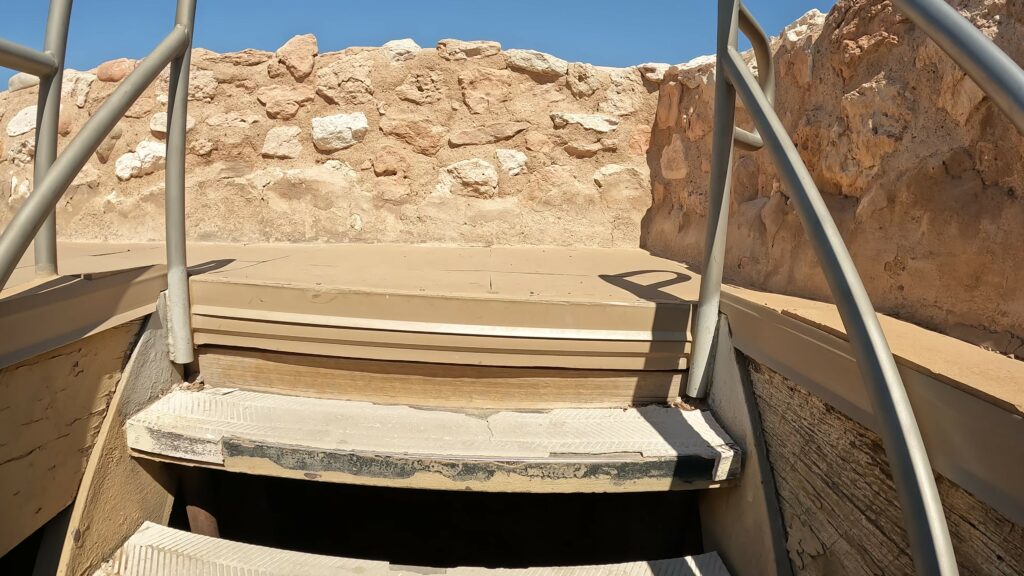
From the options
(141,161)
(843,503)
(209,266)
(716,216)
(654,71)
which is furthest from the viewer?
(654,71)

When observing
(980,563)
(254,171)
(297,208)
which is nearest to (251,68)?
(254,171)

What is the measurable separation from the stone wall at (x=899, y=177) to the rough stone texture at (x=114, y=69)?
382 cm

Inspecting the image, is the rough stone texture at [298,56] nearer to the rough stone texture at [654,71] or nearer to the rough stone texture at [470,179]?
the rough stone texture at [470,179]

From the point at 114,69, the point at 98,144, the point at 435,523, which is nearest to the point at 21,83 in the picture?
the point at 114,69

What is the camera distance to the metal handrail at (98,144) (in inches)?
53.7

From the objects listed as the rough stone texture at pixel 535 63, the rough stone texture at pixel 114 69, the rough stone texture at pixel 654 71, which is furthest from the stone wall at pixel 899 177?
the rough stone texture at pixel 114 69

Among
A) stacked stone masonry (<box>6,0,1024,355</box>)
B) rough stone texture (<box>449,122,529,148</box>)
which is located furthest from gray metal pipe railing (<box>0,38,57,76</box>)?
rough stone texture (<box>449,122,529,148</box>)

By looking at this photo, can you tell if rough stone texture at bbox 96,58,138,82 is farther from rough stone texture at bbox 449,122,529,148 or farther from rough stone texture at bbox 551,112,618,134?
rough stone texture at bbox 551,112,618,134

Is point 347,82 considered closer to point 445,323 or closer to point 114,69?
point 114,69

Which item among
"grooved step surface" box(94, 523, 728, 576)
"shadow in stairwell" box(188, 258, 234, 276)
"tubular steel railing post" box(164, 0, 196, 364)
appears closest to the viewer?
"grooved step surface" box(94, 523, 728, 576)

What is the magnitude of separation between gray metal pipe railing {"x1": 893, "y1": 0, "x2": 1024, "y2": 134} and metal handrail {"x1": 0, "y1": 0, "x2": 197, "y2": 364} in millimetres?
1668

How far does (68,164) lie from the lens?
1.43 m

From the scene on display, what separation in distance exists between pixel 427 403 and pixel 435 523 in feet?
3.17

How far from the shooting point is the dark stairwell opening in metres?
2.41
